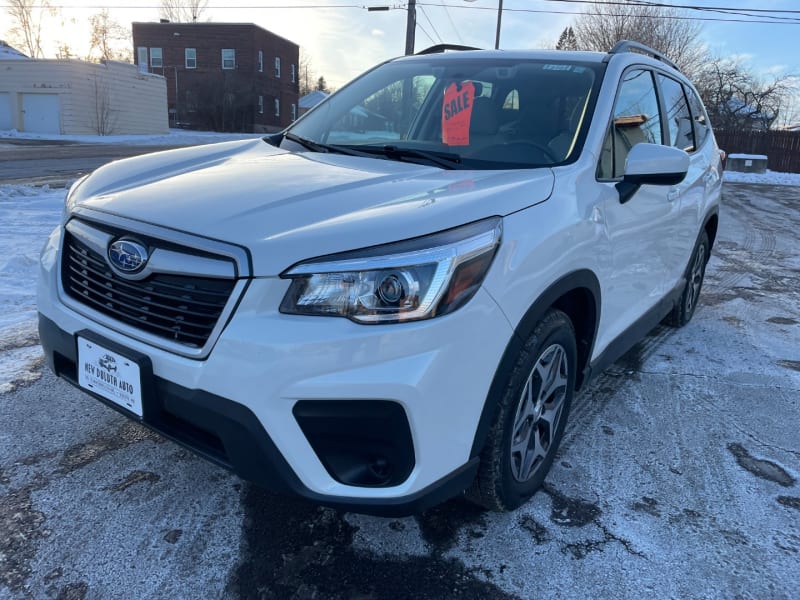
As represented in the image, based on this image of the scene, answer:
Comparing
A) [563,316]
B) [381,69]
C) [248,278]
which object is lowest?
[563,316]

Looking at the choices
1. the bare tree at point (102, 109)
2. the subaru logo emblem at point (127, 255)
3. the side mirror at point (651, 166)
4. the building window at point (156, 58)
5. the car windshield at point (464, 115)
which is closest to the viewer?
the subaru logo emblem at point (127, 255)

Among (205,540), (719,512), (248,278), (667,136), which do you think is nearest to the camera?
(248,278)

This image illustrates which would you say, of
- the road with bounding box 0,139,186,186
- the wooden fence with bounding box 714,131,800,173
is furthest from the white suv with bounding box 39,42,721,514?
the wooden fence with bounding box 714,131,800,173

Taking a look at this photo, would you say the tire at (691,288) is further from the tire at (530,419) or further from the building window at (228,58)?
the building window at (228,58)

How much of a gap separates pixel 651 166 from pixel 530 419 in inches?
45.4

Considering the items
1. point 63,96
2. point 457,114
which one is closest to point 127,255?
point 457,114

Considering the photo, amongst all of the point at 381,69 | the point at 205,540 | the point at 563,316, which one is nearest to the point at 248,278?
the point at 205,540

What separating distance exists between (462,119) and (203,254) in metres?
1.58

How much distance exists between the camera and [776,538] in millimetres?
2328

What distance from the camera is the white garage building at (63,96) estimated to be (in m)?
33.6

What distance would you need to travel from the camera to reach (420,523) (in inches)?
91.4

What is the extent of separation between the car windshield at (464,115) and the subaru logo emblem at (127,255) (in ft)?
3.99

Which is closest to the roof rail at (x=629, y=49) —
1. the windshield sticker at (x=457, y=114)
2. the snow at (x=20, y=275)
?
the windshield sticker at (x=457, y=114)

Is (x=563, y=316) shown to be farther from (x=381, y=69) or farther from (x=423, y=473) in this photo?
(x=381, y=69)
